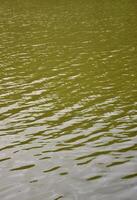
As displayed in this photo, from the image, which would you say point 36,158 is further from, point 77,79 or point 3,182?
point 77,79

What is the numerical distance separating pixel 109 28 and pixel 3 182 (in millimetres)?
36653

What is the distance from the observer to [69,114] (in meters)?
23.2

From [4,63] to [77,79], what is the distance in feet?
28.1

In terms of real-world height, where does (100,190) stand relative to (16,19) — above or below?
below

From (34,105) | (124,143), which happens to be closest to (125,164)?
(124,143)

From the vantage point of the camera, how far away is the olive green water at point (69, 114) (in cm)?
1609

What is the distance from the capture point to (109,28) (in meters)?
50.2

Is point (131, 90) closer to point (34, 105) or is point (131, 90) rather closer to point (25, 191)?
point (34, 105)

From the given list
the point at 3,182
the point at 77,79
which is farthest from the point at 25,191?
the point at 77,79

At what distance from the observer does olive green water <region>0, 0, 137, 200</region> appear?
634 inches

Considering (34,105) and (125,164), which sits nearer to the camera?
(125,164)

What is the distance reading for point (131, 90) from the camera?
88.3ft

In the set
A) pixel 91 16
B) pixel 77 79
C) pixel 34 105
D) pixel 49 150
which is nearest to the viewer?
pixel 49 150

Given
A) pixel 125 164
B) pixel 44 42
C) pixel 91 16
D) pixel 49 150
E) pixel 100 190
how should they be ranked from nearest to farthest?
1. pixel 100 190
2. pixel 125 164
3. pixel 49 150
4. pixel 44 42
5. pixel 91 16
